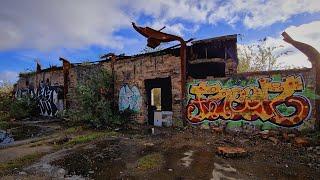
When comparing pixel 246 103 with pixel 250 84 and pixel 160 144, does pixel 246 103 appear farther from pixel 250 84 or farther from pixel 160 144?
pixel 160 144

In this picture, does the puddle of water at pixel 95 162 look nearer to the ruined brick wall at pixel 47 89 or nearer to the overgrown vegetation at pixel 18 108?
the ruined brick wall at pixel 47 89

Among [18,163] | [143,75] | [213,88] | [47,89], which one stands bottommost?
[18,163]

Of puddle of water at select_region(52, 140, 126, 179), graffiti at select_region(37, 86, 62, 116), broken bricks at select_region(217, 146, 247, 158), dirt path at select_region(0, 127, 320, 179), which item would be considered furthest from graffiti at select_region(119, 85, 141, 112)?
broken bricks at select_region(217, 146, 247, 158)

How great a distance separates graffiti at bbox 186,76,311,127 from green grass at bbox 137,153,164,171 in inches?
149

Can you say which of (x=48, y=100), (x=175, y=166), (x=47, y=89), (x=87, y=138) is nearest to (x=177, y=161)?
(x=175, y=166)

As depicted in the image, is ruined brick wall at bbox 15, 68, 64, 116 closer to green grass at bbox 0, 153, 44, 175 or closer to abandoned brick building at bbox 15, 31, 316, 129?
abandoned brick building at bbox 15, 31, 316, 129

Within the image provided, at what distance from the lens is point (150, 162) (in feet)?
19.9

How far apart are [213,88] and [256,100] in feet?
5.44

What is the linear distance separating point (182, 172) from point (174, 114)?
18.3 ft

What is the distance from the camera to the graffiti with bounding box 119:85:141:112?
1237 cm

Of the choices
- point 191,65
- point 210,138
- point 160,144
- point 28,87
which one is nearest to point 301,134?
point 210,138

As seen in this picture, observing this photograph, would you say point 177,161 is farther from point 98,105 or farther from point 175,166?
point 98,105

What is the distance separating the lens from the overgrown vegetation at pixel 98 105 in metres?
11.7

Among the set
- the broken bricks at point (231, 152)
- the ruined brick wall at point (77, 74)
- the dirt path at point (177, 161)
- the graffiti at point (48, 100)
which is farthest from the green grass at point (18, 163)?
the graffiti at point (48, 100)
